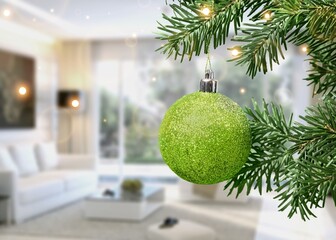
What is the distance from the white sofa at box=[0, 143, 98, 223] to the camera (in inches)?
183

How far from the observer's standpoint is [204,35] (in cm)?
73

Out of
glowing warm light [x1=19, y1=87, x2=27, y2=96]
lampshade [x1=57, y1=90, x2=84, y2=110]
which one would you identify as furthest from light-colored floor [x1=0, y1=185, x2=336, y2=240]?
lampshade [x1=57, y1=90, x2=84, y2=110]

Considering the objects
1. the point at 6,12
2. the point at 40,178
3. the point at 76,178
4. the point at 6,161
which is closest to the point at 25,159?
the point at 40,178

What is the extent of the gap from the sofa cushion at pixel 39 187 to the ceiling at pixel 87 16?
5.60ft

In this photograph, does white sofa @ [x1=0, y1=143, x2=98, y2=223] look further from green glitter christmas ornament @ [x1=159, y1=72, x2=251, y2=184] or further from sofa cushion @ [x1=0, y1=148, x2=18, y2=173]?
green glitter christmas ornament @ [x1=159, y1=72, x2=251, y2=184]

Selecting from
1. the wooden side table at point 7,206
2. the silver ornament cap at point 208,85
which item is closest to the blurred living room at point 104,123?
the wooden side table at point 7,206

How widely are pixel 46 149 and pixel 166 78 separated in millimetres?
1870

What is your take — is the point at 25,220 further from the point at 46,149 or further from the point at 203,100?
the point at 203,100

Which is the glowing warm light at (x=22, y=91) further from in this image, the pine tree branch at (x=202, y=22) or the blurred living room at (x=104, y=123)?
the pine tree branch at (x=202, y=22)

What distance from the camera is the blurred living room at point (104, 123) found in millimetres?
4316

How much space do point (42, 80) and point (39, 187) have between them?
6.43ft

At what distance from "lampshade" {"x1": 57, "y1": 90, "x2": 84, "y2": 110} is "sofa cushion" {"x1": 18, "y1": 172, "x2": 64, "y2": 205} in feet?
3.97

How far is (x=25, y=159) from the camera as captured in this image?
5520mm

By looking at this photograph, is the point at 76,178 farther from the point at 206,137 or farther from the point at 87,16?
the point at 206,137
